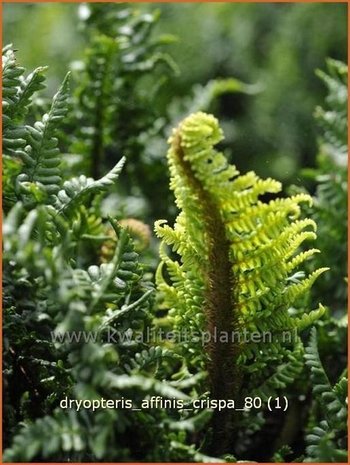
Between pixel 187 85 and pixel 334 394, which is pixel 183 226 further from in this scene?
pixel 187 85

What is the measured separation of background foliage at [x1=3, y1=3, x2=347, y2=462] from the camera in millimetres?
581

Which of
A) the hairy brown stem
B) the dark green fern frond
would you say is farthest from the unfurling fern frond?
the dark green fern frond

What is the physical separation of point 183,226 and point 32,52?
117 cm

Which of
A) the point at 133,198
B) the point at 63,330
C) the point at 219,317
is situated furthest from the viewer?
the point at 133,198

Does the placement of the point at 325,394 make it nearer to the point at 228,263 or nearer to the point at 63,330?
the point at 228,263

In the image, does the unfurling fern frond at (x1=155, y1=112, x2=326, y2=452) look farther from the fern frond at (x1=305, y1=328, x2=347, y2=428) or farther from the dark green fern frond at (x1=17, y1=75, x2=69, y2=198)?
the dark green fern frond at (x1=17, y1=75, x2=69, y2=198)

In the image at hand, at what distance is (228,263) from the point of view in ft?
2.13

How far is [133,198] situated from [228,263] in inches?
22.2

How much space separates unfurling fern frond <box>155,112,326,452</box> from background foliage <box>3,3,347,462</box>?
1.2 inches

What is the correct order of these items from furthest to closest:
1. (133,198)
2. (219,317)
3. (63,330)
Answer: (133,198), (219,317), (63,330)

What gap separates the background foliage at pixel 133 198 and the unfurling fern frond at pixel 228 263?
3 centimetres

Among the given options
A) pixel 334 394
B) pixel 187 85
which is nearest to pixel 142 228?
pixel 334 394

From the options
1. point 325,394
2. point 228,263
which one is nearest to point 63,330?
point 228,263

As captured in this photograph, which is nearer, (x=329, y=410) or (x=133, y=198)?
(x=329, y=410)
